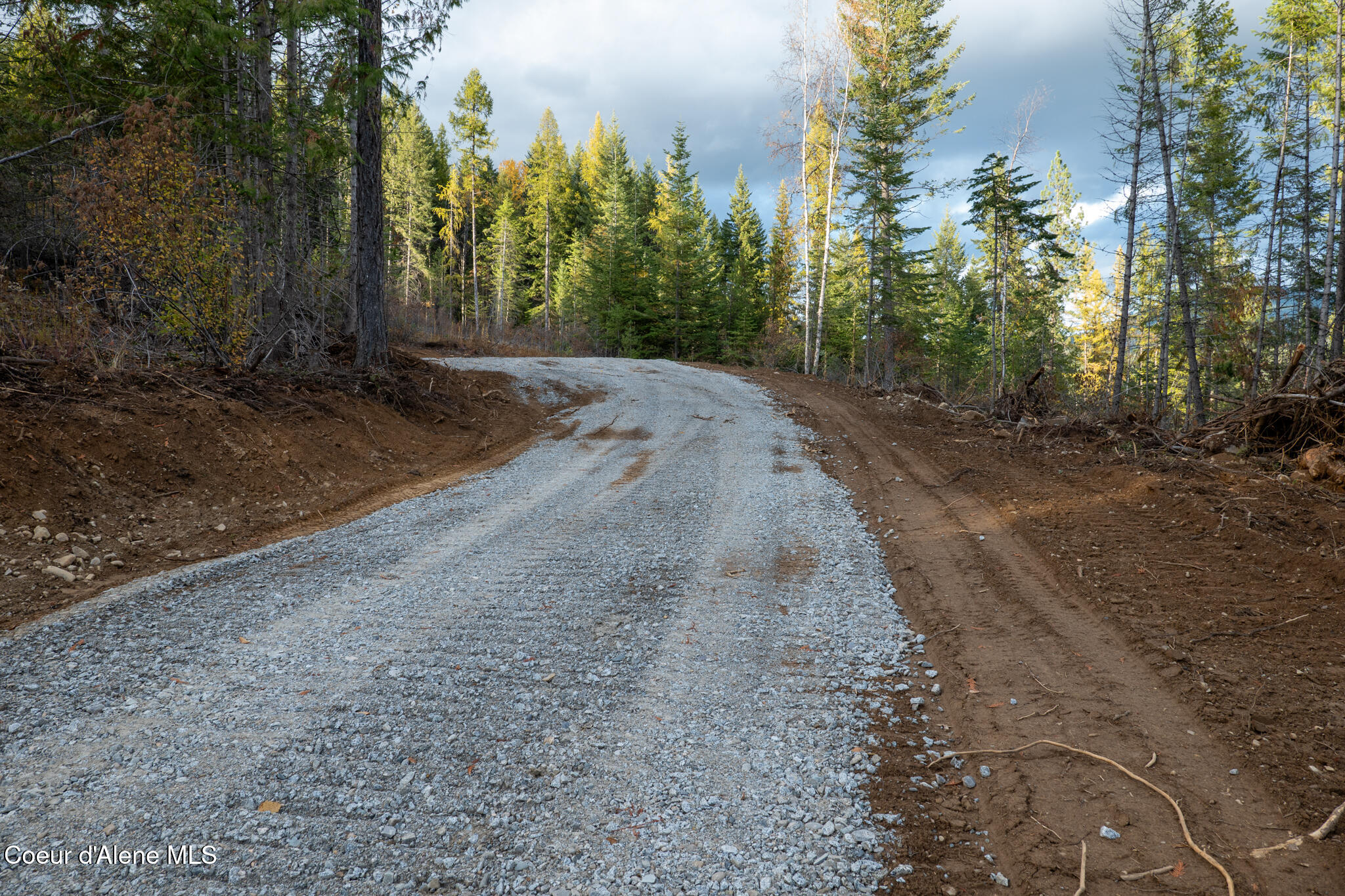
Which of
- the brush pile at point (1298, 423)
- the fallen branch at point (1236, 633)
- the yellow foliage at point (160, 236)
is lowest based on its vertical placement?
the fallen branch at point (1236, 633)

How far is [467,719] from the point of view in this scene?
2.86 meters

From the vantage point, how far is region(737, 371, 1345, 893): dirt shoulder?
7.12ft

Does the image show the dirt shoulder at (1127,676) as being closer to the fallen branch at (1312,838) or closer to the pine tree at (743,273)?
the fallen branch at (1312,838)

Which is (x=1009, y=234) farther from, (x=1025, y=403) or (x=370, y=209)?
(x=370, y=209)

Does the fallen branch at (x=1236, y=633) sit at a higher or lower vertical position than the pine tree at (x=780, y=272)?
lower

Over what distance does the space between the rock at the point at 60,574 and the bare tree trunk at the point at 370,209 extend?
249 inches

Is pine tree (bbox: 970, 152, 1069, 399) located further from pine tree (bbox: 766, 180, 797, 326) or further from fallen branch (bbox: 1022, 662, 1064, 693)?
fallen branch (bbox: 1022, 662, 1064, 693)

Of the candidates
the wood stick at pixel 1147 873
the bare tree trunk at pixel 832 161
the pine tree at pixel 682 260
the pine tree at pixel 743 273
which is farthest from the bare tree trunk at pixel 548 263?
the wood stick at pixel 1147 873

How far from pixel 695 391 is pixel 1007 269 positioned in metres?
19.5

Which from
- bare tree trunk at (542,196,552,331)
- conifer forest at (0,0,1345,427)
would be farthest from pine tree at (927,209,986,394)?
bare tree trunk at (542,196,552,331)

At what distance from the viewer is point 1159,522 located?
537 centimetres

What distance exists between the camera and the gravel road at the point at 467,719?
2082 mm

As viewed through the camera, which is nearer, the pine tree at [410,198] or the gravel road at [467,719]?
the gravel road at [467,719]

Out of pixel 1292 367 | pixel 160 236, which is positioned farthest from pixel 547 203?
pixel 1292 367
